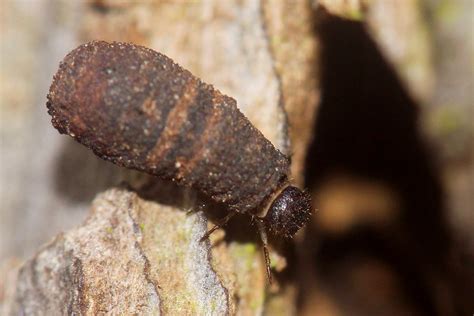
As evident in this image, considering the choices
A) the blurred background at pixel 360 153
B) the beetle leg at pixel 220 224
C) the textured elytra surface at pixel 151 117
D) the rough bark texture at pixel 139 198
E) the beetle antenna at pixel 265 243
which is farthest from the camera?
the blurred background at pixel 360 153

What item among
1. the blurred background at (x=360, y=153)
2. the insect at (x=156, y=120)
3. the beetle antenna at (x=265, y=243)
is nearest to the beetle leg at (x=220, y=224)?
the insect at (x=156, y=120)

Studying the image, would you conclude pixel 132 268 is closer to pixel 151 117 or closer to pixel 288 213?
pixel 151 117

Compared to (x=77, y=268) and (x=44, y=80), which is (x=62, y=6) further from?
(x=77, y=268)

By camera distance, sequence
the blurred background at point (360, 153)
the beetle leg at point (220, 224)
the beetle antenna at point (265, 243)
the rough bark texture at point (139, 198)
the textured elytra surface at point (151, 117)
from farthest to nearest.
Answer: the blurred background at point (360, 153) → the beetle antenna at point (265, 243) → the beetle leg at point (220, 224) → the rough bark texture at point (139, 198) → the textured elytra surface at point (151, 117)

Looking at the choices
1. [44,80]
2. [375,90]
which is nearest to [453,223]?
[375,90]

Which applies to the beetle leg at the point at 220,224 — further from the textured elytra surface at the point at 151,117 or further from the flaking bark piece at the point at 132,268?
the textured elytra surface at the point at 151,117

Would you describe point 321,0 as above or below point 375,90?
below

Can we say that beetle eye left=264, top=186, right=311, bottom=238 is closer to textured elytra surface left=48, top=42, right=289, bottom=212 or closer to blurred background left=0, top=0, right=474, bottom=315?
textured elytra surface left=48, top=42, right=289, bottom=212
